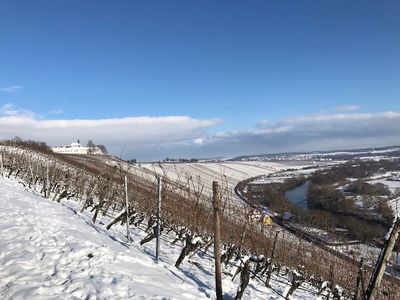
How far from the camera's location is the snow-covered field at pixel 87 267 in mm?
6988

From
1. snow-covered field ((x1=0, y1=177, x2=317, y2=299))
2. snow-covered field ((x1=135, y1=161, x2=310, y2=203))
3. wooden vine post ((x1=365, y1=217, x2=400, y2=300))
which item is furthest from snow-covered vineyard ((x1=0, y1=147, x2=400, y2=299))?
wooden vine post ((x1=365, y1=217, x2=400, y2=300))

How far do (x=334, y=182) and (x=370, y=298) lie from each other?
109896 mm

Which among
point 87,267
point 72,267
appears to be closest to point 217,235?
point 87,267

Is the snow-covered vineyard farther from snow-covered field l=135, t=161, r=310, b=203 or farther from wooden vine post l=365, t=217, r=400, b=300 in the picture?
wooden vine post l=365, t=217, r=400, b=300

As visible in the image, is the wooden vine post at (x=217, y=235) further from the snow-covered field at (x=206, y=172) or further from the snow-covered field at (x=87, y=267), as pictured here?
the snow-covered field at (x=206, y=172)

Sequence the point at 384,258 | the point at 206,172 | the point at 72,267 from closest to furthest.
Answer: the point at 384,258 → the point at 72,267 → the point at 206,172

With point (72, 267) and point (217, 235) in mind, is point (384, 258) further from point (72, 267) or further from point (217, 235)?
point (72, 267)

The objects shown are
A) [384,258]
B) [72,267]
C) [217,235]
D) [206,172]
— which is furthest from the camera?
[206,172]

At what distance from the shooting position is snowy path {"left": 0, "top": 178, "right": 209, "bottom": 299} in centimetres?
693

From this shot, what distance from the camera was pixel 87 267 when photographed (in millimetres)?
7992

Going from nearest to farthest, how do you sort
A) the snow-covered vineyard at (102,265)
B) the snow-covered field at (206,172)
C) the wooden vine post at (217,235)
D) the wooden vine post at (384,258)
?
the wooden vine post at (384,258), the wooden vine post at (217,235), the snow-covered vineyard at (102,265), the snow-covered field at (206,172)

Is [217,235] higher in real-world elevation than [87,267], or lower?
higher

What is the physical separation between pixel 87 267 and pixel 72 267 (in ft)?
0.90

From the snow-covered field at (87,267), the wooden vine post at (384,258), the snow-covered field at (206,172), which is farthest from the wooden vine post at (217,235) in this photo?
the snow-covered field at (206,172)
